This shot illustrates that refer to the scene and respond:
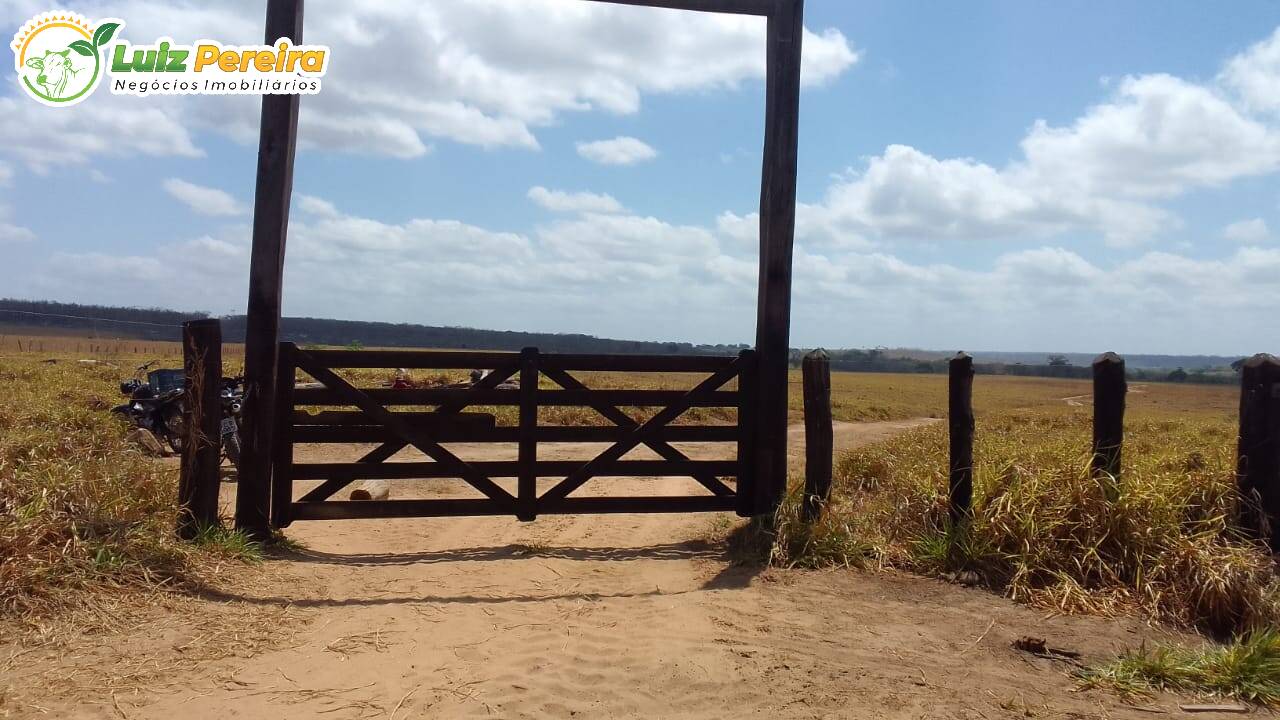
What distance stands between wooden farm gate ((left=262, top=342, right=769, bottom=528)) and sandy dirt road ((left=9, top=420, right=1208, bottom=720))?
0.51 m

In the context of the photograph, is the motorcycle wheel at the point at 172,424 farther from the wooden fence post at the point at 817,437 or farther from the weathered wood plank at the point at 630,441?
the wooden fence post at the point at 817,437

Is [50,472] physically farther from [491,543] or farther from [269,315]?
[491,543]

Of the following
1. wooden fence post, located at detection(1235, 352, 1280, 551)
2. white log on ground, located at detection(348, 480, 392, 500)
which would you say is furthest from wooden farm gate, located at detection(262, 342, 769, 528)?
wooden fence post, located at detection(1235, 352, 1280, 551)

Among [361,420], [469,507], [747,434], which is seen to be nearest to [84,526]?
A: [361,420]

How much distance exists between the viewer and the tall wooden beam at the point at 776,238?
779 cm

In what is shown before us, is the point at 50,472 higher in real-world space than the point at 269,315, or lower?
lower

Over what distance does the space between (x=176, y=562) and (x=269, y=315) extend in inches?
84.1

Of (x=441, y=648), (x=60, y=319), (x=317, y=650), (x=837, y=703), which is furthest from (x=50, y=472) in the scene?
(x=60, y=319)

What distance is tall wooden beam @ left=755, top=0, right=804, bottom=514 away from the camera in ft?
25.6

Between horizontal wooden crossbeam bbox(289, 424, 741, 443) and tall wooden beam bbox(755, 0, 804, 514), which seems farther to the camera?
tall wooden beam bbox(755, 0, 804, 514)

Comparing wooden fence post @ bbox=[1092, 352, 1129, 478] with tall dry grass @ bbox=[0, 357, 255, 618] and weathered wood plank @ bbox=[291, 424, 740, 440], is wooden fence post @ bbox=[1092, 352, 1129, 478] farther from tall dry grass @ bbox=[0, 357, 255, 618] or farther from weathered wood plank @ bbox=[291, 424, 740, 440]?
tall dry grass @ bbox=[0, 357, 255, 618]

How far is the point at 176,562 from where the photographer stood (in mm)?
Result: 5965

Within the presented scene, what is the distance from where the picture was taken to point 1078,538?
20.8ft

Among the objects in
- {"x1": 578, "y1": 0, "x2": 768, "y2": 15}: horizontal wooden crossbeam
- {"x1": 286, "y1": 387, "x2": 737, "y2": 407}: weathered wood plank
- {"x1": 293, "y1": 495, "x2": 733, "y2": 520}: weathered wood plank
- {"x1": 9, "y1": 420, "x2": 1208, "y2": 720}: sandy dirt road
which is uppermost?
{"x1": 578, "y1": 0, "x2": 768, "y2": 15}: horizontal wooden crossbeam
